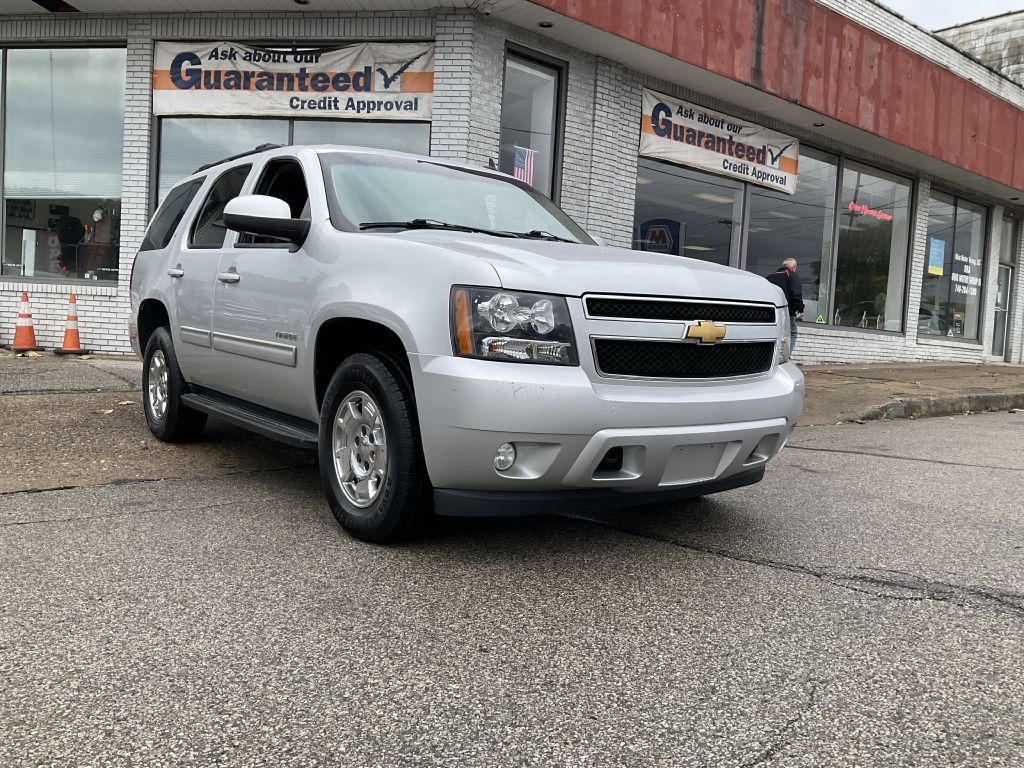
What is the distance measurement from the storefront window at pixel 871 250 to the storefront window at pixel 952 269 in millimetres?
911

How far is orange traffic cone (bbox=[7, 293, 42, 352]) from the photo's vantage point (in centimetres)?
1103

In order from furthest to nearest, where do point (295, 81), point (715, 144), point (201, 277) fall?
1. point (715, 144)
2. point (295, 81)
3. point (201, 277)

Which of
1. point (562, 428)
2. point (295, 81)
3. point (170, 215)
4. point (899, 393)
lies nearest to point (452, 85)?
point (295, 81)

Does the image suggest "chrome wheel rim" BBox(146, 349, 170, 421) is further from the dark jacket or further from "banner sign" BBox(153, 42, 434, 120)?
the dark jacket

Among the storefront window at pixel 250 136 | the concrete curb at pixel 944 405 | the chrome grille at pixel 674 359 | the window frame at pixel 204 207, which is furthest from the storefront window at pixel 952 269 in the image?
the window frame at pixel 204 207

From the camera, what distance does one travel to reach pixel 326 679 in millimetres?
2430

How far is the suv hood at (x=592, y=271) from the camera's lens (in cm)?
330

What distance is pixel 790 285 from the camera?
43.0 feet

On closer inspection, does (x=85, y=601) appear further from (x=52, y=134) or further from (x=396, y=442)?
(x=52, y=134)

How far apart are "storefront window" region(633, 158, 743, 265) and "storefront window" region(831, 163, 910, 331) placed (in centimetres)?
298

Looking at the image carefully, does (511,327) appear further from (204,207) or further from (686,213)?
(686,213)

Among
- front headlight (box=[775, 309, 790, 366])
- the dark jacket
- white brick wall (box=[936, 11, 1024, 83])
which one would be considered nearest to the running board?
front headlight (box=[775, 309, 790, 366])

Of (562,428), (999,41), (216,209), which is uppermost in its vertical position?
(999,41)

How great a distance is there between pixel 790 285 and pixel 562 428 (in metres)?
10.9
